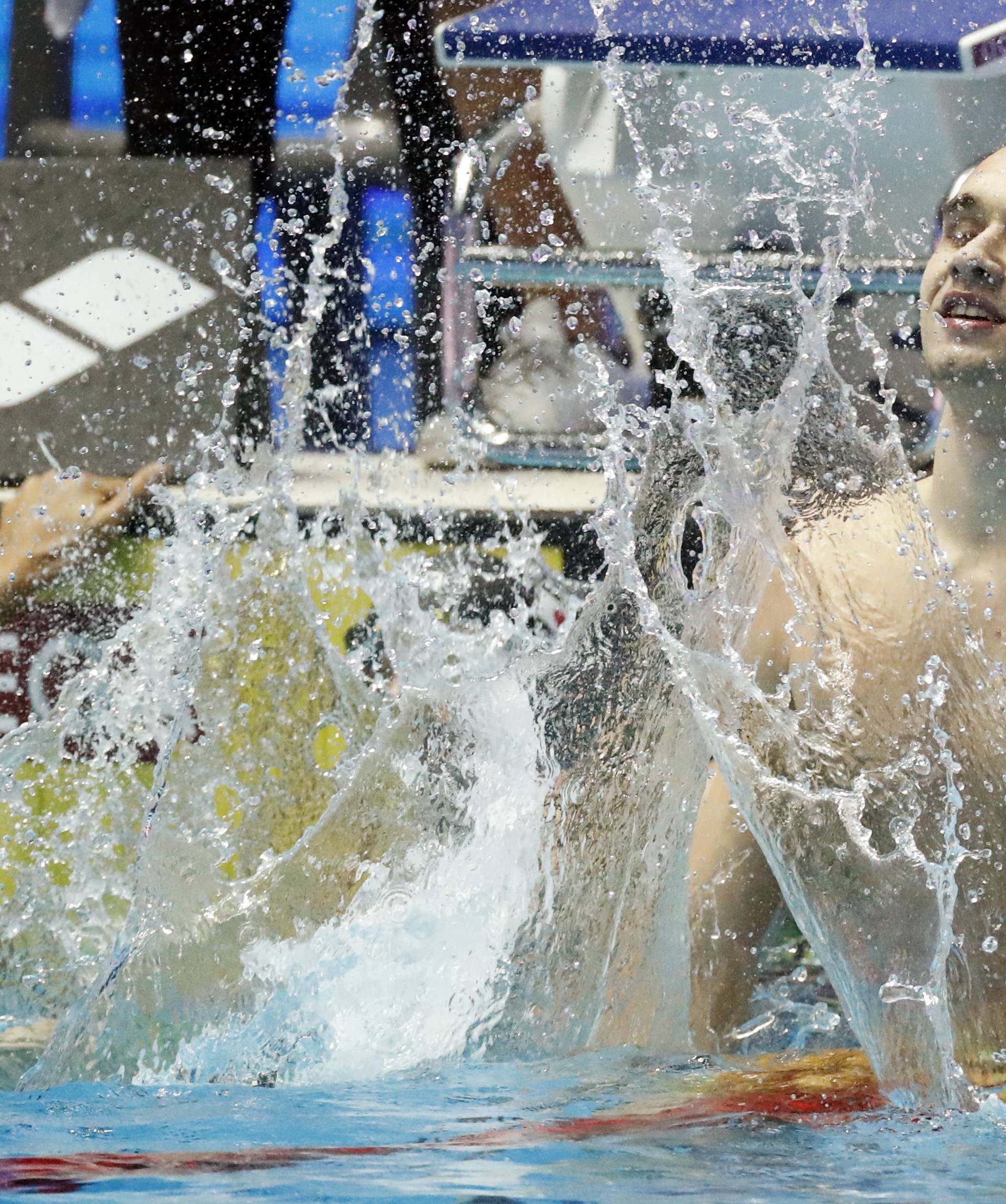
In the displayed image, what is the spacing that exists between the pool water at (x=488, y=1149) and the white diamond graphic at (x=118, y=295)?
2331mm

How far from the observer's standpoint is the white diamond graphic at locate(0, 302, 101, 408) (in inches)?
136

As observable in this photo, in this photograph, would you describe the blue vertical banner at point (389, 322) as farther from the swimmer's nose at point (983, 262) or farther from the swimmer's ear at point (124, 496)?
the swimmer's nose at point (983, 262)

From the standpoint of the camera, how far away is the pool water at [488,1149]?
1.13m

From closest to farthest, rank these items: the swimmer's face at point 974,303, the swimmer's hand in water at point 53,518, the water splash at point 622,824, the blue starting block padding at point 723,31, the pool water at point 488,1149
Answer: the pool water at point 488,1149 → the water splash at point 622,824 → the swimmer's face at point 974,303 → the swimmer's hand in water at point 53,518 → the blue starting block padding at point 723,31

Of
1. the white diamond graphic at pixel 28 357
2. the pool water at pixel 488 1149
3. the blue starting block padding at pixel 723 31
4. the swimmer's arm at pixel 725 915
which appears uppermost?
the blue starting block padding at pixel 723 31

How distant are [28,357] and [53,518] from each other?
477 millimetres

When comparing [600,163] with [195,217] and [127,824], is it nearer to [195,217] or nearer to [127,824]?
[195,217]

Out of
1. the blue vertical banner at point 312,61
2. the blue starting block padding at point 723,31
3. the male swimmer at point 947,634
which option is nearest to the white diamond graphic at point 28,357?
the blue vertical banner at point 312,61

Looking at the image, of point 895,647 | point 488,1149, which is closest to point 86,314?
point 895,647

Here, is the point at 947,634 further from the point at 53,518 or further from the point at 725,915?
→ the point at 53,518

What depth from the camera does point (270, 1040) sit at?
171 centimetres

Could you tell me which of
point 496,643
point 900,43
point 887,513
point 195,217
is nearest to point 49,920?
point 496,643

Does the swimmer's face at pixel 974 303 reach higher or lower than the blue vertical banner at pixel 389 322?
lower

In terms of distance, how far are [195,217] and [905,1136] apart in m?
2.83
